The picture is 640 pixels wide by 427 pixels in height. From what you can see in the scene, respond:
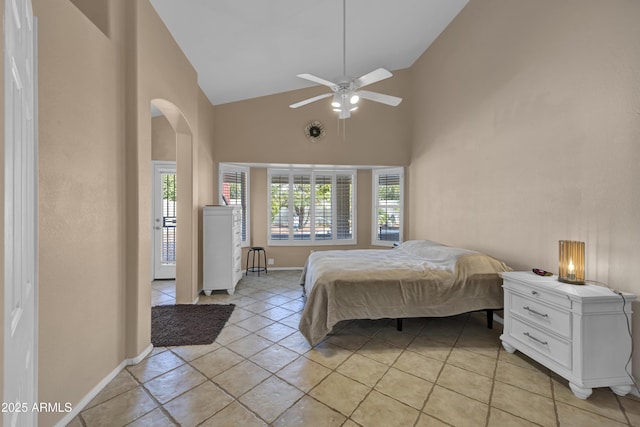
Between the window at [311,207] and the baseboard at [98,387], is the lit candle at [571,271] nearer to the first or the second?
the baseboard at [98,387]

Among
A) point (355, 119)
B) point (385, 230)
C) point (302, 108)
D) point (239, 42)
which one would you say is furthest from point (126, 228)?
point (385, 230)

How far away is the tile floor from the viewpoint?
5.90ft

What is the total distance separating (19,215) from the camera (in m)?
0.82

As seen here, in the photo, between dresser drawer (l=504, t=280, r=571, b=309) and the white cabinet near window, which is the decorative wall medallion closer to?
the white cabinet near window

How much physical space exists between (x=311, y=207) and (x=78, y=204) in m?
4.42

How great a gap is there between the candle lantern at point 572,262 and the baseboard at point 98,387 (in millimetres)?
3571

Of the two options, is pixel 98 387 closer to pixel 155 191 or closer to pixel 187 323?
pixel 187 323

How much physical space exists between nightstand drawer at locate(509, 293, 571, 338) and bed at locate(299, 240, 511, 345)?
379mm

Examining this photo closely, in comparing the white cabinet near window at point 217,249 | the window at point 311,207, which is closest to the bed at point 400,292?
the white cabinet near window at point 217,249

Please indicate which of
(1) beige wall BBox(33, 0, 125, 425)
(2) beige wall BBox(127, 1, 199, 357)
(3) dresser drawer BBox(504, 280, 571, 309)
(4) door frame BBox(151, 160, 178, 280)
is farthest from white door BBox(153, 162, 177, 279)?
(3) dresser drawer BBox(504, 280, 571, 309)

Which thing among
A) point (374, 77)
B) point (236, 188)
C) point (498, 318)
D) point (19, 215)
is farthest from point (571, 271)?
point (236, 188)

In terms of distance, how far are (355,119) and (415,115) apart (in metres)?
1.12

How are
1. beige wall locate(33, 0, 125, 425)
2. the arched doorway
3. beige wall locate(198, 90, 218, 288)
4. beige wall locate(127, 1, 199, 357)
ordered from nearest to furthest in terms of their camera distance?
1. beige wall locate(33, 0, 125, 425)
2. beige wall locate(127, 1, 199, 357)
3. the arched doorway
4. beige wall locate(198, 90, 218, 288)

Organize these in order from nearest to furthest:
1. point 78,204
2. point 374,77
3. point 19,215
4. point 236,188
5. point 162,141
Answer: point 19,215, point 78,204, point 374,77, point 162,141, point 236,188
